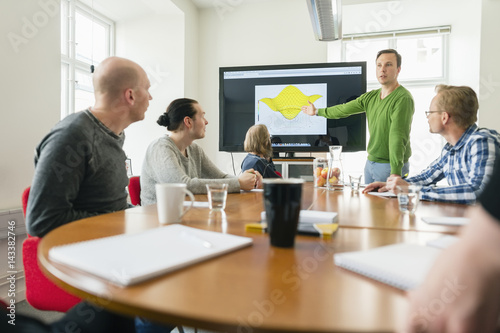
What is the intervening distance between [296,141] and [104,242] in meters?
3.62

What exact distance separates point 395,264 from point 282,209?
22cm

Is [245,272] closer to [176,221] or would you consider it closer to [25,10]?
[176,221]

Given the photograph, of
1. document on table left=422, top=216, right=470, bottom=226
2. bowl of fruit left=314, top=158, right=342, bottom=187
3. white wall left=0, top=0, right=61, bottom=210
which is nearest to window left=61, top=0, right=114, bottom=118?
white wall left=0, top=0, right=61, bottom=210

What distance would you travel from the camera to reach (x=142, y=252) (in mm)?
611

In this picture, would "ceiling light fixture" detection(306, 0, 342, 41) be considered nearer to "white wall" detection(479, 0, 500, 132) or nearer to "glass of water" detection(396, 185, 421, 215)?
"glass of water" detection(396, 185, 421, 215)

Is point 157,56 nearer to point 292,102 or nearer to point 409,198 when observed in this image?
point 292,102

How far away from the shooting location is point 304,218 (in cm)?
98

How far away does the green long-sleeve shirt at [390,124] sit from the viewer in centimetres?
277

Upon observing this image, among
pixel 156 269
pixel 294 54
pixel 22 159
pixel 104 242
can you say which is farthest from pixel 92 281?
pixel 294 54

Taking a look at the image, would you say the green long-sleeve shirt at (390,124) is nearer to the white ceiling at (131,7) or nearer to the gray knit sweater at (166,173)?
the gray knit sweater at (166,173)

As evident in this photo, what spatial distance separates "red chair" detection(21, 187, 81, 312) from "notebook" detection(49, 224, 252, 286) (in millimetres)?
587

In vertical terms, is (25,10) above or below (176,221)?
above

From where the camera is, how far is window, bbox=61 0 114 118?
12.1 ft

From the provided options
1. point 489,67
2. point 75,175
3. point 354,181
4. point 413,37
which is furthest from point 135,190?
point 413,37
